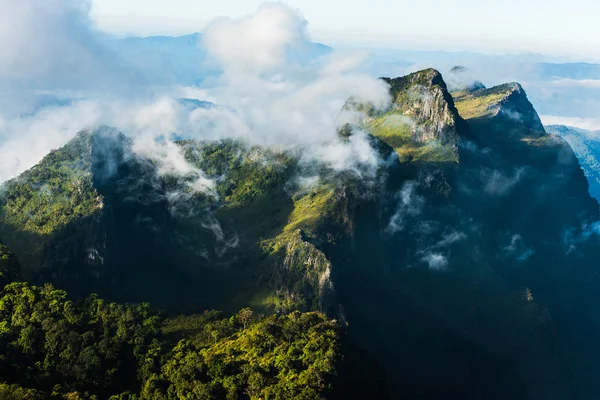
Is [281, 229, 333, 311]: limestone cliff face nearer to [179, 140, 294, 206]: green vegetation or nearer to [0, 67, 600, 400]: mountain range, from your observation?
[0, 67, 600, 400]: mountain range

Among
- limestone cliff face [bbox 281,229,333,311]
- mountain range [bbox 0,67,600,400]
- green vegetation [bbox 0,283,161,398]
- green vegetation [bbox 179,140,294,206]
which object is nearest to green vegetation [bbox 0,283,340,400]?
green vegetation [bbox 0,283,161,398]

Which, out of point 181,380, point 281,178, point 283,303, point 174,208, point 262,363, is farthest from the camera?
point 281,178

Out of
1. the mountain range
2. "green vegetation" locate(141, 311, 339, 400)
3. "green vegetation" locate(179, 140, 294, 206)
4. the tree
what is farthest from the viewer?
"green vegetation" locate(179, 140, 294, 206)

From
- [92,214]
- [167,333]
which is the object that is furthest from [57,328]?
[92,214]

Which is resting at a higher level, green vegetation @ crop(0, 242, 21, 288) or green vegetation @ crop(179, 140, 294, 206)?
green vegetation @ crop(0, 242, 21, 288)

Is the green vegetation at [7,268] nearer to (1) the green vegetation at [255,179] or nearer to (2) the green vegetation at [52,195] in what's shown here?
(2) the green vegetation at [52,195]

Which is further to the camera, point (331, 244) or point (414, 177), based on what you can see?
point (414, 177)

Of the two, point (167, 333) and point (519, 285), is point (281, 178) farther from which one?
point (167, 333)

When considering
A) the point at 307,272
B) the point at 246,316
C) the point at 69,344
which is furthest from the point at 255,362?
the point at 307,272
